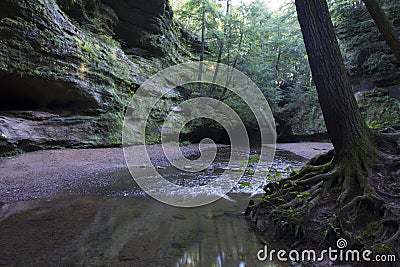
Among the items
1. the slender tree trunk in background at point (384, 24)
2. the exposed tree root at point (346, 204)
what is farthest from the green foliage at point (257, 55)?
the exposed tree root at point (346, 204)

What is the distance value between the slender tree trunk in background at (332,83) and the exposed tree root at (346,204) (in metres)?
0.24

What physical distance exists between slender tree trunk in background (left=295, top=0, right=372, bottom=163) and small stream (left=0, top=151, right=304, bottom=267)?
1834 mm

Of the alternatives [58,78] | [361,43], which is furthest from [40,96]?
[361,43]

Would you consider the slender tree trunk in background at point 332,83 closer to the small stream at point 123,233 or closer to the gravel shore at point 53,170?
the small stream at point 123,233

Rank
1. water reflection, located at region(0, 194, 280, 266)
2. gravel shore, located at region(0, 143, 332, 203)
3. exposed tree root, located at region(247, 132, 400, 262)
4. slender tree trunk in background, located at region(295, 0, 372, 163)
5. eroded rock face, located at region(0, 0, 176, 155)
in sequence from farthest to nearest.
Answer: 1. eroded rock face, located at region(0, 0, 176, 155)
2. gravel shore, located at region(0, 143, 332, 203)
3. slender tree trunk in background, located at region(295, 0, 372, 163)
4. water reflection, located at region(0, 194, 280, 266)
5. exposed tree root, located at region(247, 132, 400, 262)

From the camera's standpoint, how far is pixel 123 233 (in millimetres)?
3369

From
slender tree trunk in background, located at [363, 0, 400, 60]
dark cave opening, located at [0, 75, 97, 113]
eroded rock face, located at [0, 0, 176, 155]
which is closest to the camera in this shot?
slender tree trunk in background, located at [363, 0, 400, 60]

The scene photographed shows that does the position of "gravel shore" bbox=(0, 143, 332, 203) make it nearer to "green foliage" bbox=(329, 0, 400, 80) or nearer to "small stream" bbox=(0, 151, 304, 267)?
"small stream" bbox=(0, 151, 304, 267)

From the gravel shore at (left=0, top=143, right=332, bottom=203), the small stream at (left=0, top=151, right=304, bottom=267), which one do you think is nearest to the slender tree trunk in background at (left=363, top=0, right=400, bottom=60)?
the small stream at (left=0, top=151, right=304, bottom=267)

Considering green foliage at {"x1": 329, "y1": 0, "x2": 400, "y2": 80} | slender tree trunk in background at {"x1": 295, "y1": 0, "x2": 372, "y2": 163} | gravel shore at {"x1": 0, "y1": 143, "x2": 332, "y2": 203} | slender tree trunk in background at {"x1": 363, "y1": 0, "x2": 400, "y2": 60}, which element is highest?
green foliage at {"x1": 329, "y1": 0, "x2": 400, "y2": 80}

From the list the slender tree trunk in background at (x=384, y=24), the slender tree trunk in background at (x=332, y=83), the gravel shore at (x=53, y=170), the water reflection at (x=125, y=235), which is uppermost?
the slender tree trunk in background at (x=384, y=24)

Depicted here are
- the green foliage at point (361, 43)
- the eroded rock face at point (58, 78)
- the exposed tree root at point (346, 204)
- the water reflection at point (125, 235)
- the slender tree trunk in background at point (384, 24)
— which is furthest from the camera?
the green foliage at point (361, 43)

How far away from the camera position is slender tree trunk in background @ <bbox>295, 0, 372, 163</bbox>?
3.29 metres

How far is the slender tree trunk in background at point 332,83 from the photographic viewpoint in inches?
129
